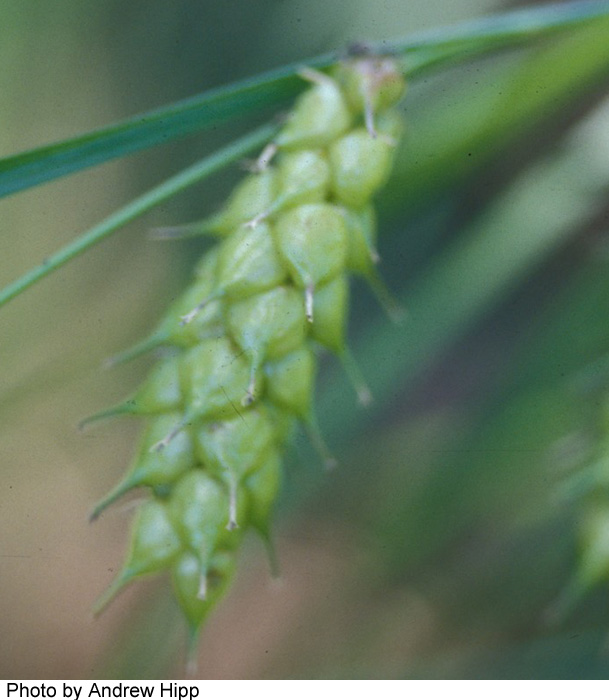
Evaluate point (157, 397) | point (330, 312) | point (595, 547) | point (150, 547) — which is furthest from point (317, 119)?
point (595, 547)

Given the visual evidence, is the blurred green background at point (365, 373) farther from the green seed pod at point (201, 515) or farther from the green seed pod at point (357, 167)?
the green seed pod at point (201, 515)

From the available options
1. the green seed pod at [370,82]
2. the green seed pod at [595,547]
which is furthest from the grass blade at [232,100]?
the green seed pod at [595,547]

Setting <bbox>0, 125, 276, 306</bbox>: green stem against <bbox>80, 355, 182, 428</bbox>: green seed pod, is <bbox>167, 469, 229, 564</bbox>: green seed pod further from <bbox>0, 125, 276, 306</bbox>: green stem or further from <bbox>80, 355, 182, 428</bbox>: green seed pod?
<bbox>0, 125, 276, 306</bbox>: green stem

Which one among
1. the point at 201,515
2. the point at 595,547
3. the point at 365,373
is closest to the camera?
the point at 201,515

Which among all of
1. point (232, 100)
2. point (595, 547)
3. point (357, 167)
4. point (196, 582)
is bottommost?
point (595, 547)

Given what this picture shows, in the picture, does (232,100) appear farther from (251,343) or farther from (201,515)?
(201,515)
